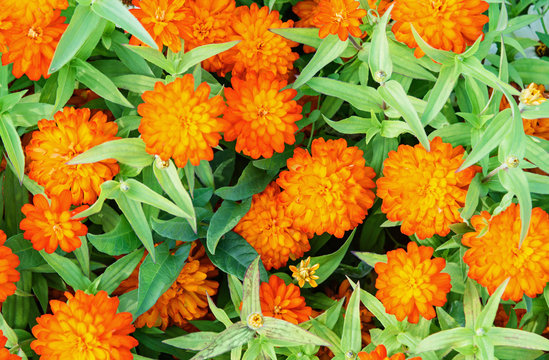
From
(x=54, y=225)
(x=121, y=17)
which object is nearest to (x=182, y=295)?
(x=54, y=225)

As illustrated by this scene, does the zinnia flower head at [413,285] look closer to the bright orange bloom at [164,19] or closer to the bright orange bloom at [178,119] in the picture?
the bright orange bloom at [178,119]

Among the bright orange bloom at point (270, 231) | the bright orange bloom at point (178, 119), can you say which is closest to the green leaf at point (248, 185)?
the bright orange bloom at point (270, 231)

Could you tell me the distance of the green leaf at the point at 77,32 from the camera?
0.73 meters

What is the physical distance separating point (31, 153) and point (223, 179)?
280mm

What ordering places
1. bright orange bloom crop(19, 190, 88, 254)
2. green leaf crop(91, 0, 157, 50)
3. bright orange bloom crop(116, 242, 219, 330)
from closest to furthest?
green leaf crop(91, 0, 157, 50)
bright orange bloom crop(19, 190, 88, 254)
bright orange bloom crop(116, 242, 219, 330)

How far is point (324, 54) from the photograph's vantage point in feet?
2.71

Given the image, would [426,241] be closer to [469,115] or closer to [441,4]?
[469,115]

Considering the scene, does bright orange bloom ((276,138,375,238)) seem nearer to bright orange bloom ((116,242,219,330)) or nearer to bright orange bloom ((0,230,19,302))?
bright orange bloom ((116,242,219,330))

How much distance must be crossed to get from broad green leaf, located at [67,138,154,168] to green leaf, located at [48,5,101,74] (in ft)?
0.36

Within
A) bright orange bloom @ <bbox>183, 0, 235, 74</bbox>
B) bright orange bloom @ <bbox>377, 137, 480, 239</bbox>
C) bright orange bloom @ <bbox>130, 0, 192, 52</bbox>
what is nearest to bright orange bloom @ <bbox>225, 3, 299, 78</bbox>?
bright orange bloom @ <bbox>183, 0, 235, 74</bbox>

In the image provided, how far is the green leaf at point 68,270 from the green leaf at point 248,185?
0.76 ft

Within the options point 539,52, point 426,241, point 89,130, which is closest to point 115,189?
point 89,130

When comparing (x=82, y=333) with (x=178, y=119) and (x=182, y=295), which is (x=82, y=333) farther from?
(x=178, y=119)

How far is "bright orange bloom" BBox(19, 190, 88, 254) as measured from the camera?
0.79m
